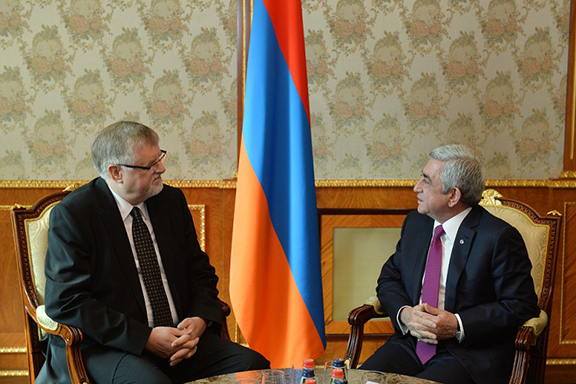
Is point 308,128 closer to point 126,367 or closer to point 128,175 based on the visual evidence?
point 128,175

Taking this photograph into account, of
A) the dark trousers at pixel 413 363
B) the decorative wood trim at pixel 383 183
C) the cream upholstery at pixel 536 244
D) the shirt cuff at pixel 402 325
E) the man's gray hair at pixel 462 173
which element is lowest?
the dark trousers at pixel 413 363

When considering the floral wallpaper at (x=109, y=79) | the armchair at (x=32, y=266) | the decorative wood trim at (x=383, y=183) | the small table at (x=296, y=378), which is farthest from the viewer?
the decorative wood trim at (x=383, y=183)

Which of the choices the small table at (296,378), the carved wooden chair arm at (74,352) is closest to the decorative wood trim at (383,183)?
the carved wooden chair arm at (74,352)

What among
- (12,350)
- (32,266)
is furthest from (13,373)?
(32,266)

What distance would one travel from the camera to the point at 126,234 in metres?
2.49

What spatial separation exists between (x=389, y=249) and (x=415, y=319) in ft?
4.24

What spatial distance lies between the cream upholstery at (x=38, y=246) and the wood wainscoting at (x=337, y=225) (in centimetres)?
101

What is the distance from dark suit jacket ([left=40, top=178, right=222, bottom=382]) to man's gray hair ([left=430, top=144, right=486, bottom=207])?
1.10 metres

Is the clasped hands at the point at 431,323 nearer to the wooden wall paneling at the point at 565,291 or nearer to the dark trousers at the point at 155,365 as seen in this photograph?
the dark trousers at the point at 155,365

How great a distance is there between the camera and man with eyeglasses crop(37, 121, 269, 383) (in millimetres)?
2305

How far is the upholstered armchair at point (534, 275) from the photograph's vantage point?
2.65m

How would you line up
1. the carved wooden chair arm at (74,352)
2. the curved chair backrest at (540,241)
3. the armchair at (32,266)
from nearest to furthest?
the carved wooden chair arm at (74,352), the armchair at (32,266), the curved chair backrest at (540,241)

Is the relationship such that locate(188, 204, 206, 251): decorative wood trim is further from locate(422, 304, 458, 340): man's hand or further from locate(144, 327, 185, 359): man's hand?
locate(422, 304, 458, 340): man's hand

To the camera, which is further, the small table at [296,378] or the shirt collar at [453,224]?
the shirt collar at [453,224]
